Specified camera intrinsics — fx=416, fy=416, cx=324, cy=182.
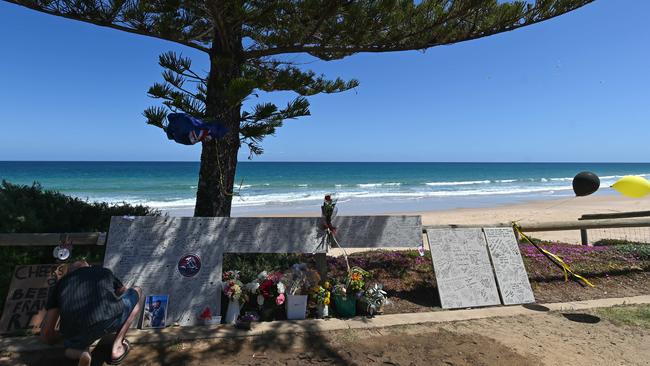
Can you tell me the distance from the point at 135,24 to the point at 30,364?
119 inches

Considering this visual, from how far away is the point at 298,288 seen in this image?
13.2 feet

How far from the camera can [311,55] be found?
211 inches

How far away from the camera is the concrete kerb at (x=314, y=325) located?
10.9 ft

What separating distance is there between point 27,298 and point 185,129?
6.58 feet

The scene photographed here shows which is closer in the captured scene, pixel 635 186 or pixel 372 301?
pixel 372 301

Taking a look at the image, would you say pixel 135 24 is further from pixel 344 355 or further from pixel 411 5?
pixel 344 355

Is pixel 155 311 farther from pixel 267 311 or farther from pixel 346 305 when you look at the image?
pixel 346 305

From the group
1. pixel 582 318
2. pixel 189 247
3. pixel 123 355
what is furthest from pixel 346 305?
pixel 582 318

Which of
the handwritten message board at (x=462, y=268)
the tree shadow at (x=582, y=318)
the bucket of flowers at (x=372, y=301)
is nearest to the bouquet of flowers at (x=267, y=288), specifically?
the bucket of flowers at (x=372, y=301)

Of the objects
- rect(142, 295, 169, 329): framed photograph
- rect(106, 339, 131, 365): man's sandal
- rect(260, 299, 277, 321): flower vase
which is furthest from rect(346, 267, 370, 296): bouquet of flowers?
rect(106, 339, 131, 365): man's sandal

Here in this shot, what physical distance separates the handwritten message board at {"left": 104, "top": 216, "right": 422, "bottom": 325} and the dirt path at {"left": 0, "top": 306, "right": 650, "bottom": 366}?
0.55 meters

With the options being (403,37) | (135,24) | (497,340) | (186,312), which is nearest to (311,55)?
(403,37)

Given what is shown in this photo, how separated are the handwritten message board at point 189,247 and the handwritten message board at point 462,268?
1.35 meters

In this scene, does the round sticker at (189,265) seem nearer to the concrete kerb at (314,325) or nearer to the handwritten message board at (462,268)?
the concrete kerb at (314,325)
